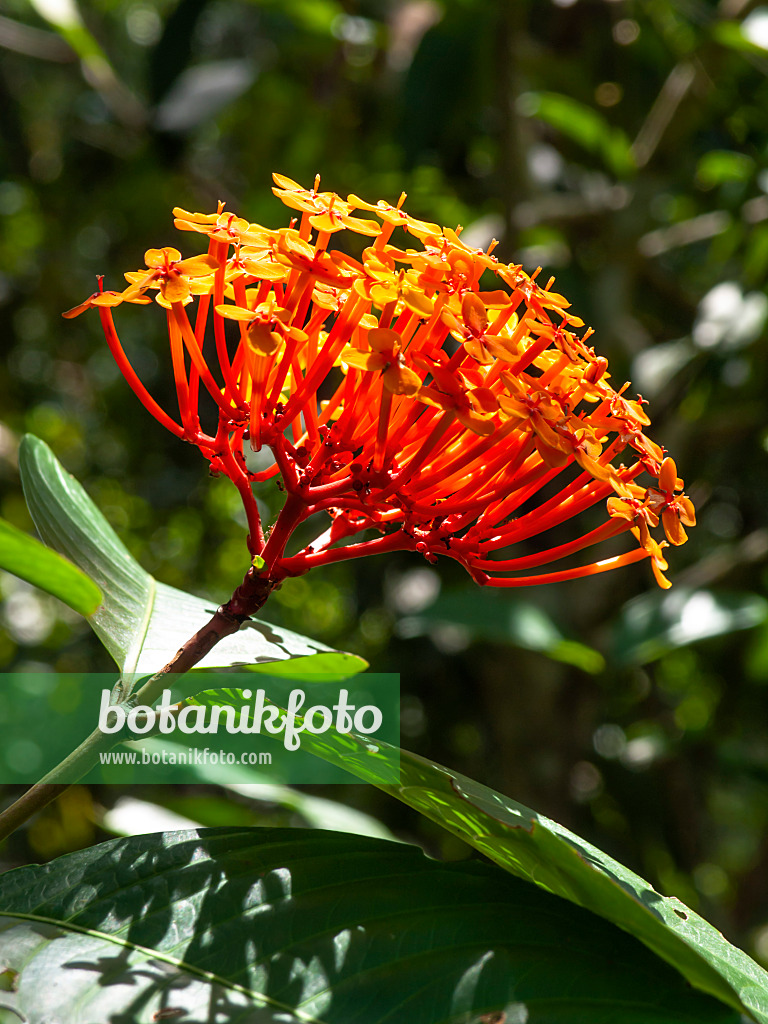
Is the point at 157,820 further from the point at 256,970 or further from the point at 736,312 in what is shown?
the point at 736,312

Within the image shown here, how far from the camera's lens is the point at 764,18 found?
2.15 m

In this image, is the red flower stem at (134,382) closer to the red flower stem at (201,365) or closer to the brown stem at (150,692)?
the red flower stem at (201,365)

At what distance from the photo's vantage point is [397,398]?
754mm

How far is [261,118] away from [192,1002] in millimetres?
3715

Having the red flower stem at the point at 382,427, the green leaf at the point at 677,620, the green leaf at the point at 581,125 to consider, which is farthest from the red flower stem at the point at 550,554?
the green leaf at the point at 581,125

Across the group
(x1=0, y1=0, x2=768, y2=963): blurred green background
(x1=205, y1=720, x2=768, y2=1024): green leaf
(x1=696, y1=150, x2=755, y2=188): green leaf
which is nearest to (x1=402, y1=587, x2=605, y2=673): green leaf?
(x1=0, y1=0, x2=768, y2=963): blurred green background

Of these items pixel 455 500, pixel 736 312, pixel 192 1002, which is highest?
pixel 736 312

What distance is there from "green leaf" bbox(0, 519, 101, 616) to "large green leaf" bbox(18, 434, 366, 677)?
16cm

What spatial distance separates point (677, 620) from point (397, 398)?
4.78 ft

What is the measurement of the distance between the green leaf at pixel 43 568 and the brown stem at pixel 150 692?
0.32ft

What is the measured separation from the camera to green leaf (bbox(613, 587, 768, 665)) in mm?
1962

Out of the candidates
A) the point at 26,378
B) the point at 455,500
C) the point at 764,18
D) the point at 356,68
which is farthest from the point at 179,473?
the point at 455,500

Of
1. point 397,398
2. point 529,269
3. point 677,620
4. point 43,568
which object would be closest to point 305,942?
point 43,568

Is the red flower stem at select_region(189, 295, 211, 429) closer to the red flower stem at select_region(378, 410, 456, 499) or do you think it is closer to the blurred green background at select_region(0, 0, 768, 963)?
the red flower stem at select_region(378, 410, 456, 499)
